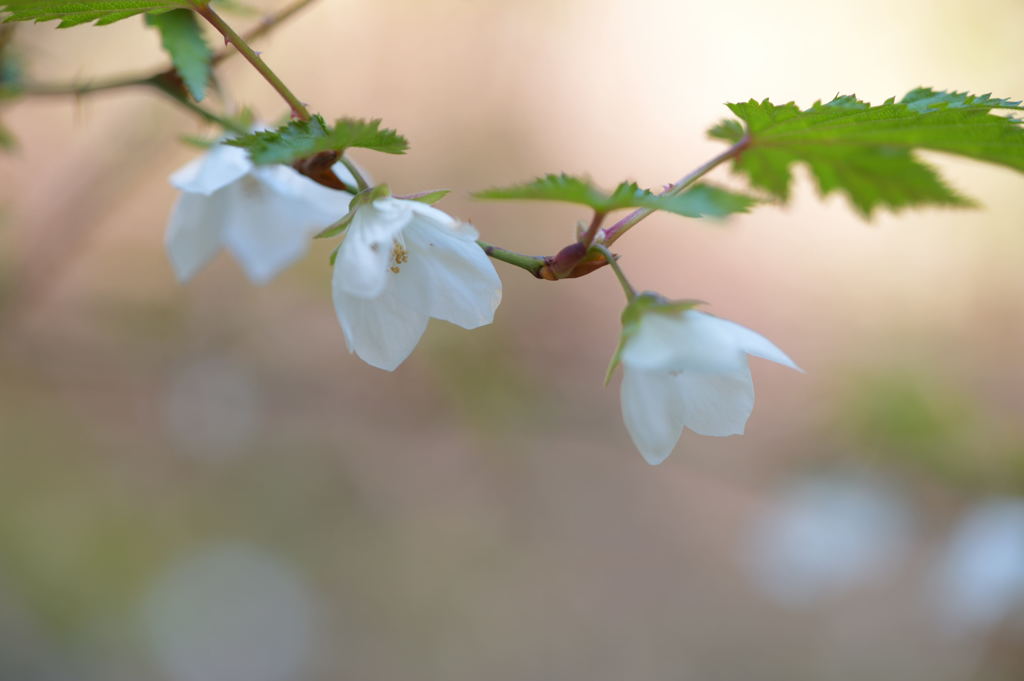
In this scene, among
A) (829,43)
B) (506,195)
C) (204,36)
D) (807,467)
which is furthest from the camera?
(829,43)

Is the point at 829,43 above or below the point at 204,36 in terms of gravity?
above

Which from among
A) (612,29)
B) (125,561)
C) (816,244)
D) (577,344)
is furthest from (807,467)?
(125,561)

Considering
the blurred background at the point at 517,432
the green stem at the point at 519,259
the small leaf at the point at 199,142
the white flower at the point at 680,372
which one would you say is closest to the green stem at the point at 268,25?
the small leaf at the point at 199,142

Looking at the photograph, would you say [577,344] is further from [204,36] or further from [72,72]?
[204,36]

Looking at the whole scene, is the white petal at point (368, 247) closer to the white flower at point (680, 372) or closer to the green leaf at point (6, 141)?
the white flower at point (680, 372)

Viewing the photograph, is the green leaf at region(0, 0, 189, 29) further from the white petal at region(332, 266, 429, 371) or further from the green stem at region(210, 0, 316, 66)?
the white petal at region(332, 266, 429, 371)

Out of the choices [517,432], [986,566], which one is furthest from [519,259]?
[517,432]

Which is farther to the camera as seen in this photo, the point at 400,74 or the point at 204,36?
the point at 400,74
